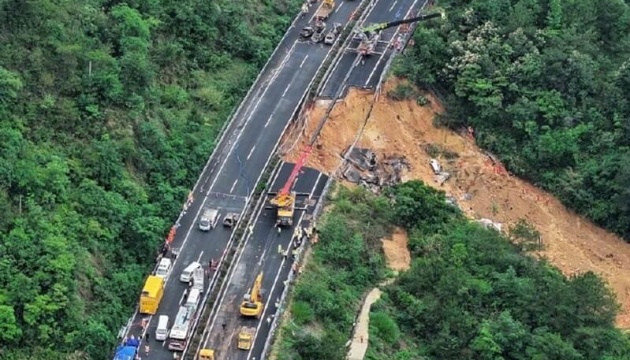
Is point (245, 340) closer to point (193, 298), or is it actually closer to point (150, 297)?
point (193, 298)

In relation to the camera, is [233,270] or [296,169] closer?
[233,270]

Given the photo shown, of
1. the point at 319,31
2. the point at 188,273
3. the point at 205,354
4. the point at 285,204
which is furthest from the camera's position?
the point at 319,31

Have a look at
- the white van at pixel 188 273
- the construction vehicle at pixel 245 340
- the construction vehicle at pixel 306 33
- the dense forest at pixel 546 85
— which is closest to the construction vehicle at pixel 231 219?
the white van at pixel 188 273

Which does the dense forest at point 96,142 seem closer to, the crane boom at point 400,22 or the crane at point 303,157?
the crane at point 303,157

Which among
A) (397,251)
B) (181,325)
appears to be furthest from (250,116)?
(181,325)

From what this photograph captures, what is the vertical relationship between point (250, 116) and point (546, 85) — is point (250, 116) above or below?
below

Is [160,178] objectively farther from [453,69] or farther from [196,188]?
[453,69]

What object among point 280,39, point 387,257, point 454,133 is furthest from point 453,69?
point 387,257
